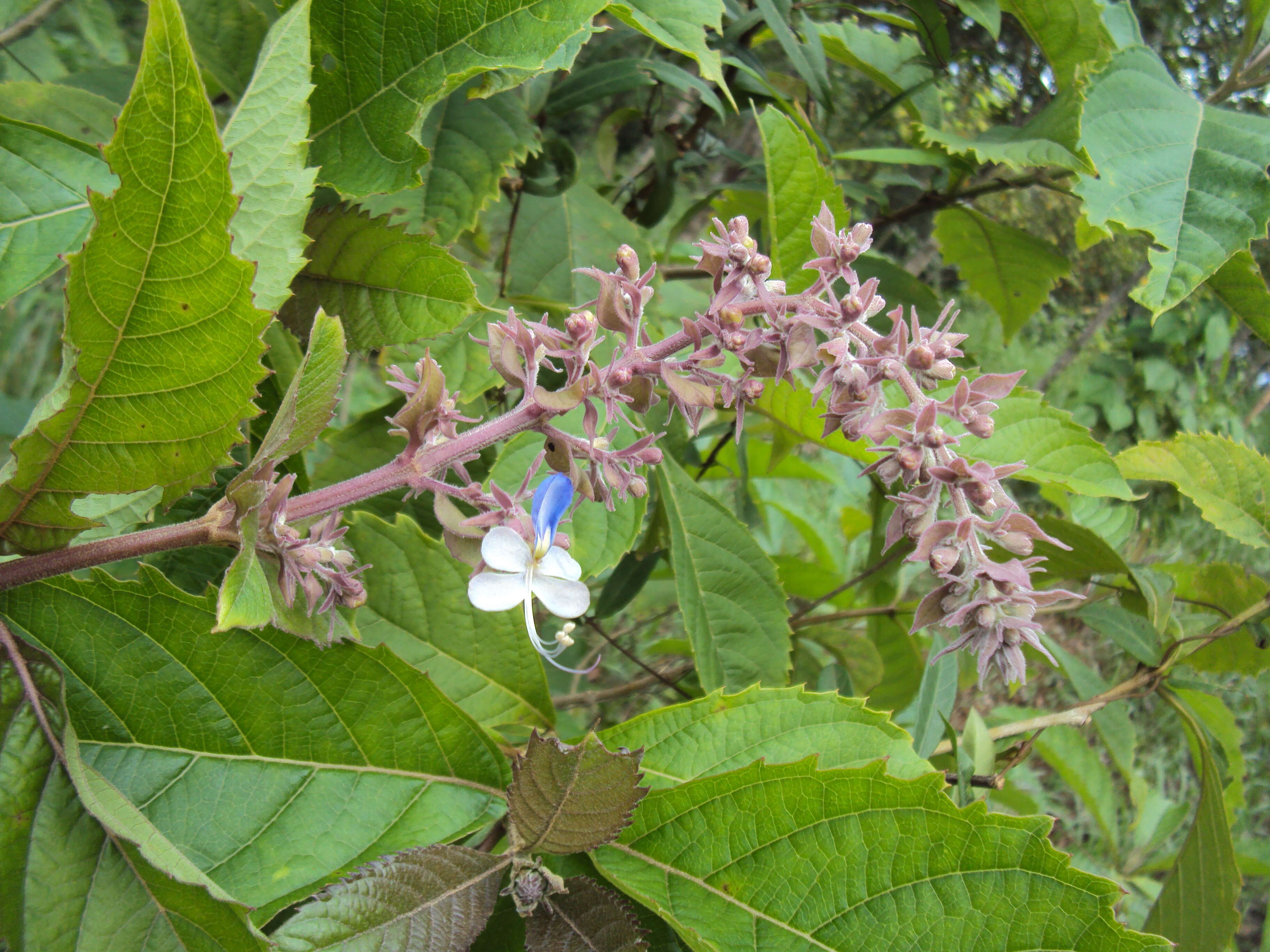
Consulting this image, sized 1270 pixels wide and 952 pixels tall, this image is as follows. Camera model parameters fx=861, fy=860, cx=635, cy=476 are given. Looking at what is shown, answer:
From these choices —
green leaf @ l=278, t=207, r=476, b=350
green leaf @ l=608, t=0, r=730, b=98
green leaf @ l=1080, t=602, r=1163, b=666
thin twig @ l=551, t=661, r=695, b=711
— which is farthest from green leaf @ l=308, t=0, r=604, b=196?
green leaf @ l=1080, t=602, r=1163, b=666

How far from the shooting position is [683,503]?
56.9 inches

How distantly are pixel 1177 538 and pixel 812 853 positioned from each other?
6.93 m

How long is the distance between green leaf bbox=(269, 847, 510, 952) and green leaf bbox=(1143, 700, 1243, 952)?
3.85 feet

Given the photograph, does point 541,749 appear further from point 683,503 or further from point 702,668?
point 683,503

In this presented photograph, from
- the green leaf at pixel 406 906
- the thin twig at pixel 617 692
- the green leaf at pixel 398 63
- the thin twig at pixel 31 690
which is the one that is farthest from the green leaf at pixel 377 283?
the thin twig at pixel 617 692

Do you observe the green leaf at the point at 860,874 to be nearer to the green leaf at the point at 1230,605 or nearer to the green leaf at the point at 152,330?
the green leaf at the point at 152,330

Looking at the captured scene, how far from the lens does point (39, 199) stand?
3.31ft

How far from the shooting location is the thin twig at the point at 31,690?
2.61 feet

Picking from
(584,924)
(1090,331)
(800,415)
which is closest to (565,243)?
(800,415)

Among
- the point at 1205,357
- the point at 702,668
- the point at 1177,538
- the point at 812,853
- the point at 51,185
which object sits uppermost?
the point at 51,185

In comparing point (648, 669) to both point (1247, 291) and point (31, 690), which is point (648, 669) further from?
point (1247, 291)

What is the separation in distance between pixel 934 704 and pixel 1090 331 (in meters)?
7.20

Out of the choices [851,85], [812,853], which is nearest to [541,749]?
[812,853]

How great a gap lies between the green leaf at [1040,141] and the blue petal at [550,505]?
3.24ft
